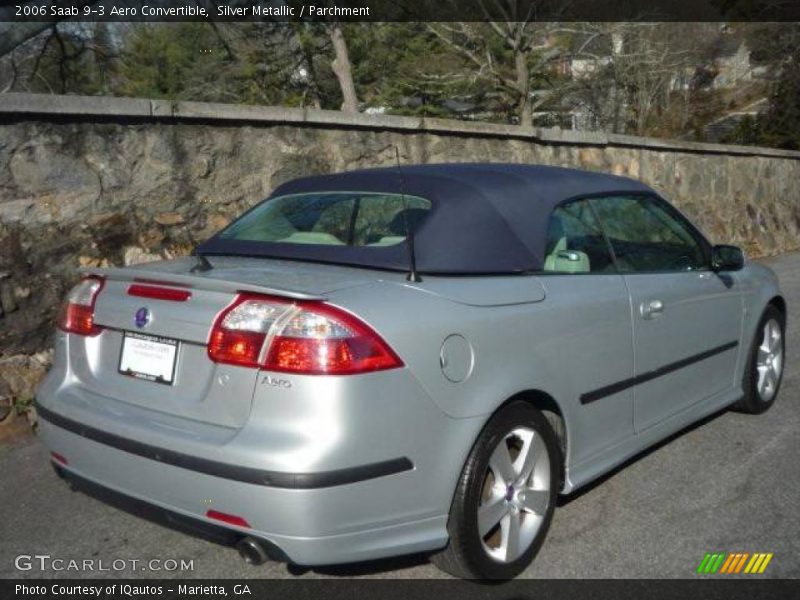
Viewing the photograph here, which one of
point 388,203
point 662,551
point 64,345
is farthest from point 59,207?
point 662,551

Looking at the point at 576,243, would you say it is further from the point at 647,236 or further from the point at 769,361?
the point at 769,361

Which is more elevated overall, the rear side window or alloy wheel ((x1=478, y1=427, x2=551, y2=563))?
the rear side window

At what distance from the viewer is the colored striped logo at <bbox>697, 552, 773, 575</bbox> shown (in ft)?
11.2

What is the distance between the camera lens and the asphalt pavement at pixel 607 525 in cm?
343

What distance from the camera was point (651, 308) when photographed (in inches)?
160

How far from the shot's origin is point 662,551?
11.7 feet

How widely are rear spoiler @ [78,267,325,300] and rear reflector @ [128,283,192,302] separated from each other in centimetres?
2

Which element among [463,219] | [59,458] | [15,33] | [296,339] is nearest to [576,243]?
[463,219]

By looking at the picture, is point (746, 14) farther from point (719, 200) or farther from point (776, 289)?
point (776, 289)

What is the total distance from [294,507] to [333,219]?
1610 millimetres

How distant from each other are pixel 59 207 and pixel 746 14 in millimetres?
34828

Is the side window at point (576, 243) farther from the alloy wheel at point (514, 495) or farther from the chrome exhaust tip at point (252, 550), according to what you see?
the chrome exhaust tip at point (252, 550)

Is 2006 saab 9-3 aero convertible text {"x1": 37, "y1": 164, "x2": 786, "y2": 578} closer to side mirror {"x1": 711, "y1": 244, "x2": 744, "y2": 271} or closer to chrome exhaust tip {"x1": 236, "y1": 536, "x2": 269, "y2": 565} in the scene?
chrome exhaust tip {"x1": 236, "y1": 536, "x2": 269, "y2": 565}

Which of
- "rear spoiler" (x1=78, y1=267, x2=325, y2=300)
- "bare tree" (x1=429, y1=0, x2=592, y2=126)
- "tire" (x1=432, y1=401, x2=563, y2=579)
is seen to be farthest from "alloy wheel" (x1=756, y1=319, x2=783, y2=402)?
"bare tree" (x1=429, y1=0, x2=592, y2=126)
